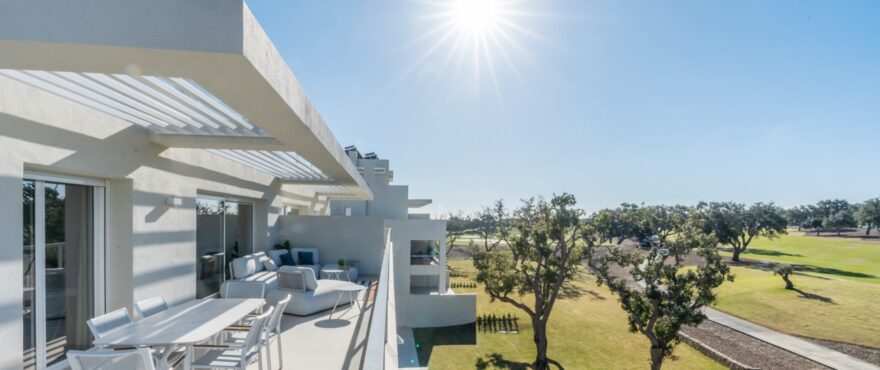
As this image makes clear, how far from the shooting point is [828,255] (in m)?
45.2

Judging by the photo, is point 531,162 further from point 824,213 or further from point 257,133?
point 824,213

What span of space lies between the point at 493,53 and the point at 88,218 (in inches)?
384

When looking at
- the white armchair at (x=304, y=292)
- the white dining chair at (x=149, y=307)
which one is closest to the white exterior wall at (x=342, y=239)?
the white armchair at (x=304, y=292)

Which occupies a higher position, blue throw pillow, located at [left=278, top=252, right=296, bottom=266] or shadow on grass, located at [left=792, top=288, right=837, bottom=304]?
blue throw pillow, located at [left=278, top=252, right=296, bottom=266]

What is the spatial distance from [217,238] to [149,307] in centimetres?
409

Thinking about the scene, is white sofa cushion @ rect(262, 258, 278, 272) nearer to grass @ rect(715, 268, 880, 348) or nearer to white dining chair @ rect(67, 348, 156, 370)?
white dining chair @ rect(67, 348, 156, 370)

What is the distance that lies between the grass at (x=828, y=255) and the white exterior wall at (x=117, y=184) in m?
45.8

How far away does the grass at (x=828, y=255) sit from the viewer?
3538 cm

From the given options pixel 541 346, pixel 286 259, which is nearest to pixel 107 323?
pixel 286 259

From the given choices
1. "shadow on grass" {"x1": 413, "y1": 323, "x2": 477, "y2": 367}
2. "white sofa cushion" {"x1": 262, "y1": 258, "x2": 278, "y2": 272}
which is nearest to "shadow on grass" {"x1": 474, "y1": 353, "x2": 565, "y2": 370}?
"shadow on grass" {"x1": 413, "y1": 323, "x2": 477, "y2": 367}

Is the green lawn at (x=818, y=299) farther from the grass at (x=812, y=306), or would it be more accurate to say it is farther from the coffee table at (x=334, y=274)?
the coffee table at (x=334, y=274)

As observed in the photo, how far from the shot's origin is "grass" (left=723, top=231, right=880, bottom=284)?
35.4 meters

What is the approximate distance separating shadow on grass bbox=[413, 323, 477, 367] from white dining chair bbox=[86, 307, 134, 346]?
12471 mm

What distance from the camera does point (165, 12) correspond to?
6.07ft
